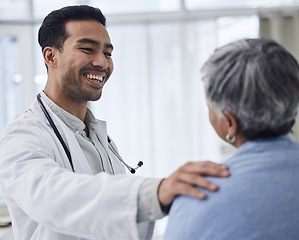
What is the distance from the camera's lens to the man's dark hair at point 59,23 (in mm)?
1604

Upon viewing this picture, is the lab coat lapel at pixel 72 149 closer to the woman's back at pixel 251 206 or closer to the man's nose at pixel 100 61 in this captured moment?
the man's nose at pixel 100 61

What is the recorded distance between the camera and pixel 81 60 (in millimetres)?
1558

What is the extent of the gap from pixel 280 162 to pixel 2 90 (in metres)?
3.76

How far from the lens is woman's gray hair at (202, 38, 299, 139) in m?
0.84

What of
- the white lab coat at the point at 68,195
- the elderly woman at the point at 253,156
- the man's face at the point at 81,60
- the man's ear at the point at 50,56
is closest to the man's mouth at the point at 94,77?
the man's face at the point at 81,60

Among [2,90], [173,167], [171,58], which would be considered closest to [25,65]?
[2,90]

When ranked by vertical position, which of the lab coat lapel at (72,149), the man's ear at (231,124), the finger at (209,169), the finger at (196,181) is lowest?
the lab coat lapel at (72,149)

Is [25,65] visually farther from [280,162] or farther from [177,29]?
[280,162]

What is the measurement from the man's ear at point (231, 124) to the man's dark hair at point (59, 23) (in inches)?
35.9

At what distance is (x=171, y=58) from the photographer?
423 centimetres

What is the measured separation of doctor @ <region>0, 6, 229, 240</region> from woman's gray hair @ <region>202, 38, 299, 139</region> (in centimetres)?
14

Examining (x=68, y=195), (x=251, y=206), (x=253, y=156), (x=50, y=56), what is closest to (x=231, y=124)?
(x=253, y=156)

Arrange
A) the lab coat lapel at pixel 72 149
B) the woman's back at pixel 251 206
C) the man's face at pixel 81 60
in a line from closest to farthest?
1. the woman's back at pixel 251 206
2. the lab coat lapel at pixel 72 149
3. the man's face at pixel 81 60

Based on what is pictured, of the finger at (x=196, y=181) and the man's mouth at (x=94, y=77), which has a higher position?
the man's mouth at (x=94, y=77)
